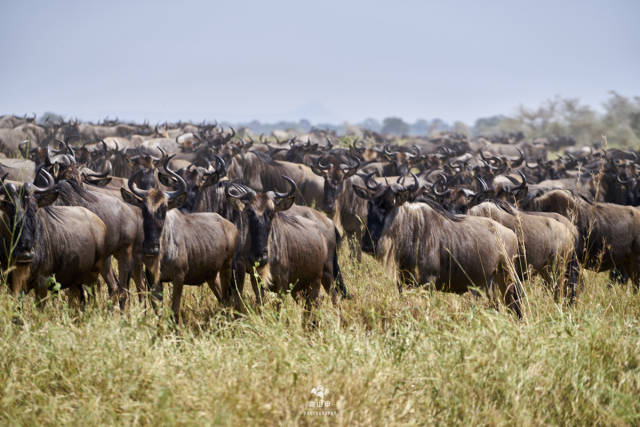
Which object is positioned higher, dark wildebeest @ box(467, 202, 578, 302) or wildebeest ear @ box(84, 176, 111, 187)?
wildebeest ear @ box(84, 176, 111, 187)

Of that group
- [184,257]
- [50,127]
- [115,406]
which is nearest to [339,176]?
[184,257]

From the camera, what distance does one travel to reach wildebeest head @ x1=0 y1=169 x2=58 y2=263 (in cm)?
453

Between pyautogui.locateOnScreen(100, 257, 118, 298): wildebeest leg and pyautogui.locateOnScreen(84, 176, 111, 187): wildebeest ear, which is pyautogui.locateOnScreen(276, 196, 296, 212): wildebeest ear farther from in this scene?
pyautogui.locateOnScreen(84, 176, 111, 187): wildebeest ear

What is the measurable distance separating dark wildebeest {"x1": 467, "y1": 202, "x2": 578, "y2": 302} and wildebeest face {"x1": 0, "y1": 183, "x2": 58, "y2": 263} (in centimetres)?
446

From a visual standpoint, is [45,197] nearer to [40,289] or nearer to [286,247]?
[40,289]

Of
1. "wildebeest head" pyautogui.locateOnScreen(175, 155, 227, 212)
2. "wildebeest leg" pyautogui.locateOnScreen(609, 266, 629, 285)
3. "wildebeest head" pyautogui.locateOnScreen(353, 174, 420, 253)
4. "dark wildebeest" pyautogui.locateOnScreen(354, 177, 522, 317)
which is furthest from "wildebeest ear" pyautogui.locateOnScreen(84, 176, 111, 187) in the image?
"wildebeest leg" pyautogui.locateOnScreen(609, 266, 629, 285)

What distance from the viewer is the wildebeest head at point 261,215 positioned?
5.26 m

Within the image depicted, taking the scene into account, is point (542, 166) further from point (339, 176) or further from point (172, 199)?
point (172, 199)

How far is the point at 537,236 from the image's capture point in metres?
6.52

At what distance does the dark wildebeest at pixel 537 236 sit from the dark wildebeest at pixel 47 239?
4.02m

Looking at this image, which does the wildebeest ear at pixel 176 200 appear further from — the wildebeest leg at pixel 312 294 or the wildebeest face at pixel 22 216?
the wildebeest leg at pixel 312 294

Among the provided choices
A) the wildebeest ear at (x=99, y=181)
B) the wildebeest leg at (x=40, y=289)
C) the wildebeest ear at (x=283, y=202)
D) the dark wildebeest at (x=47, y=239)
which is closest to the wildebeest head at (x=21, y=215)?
the dark wildebeest at (x=47, y=239)

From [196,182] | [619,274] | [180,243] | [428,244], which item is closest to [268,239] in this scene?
[180,243]

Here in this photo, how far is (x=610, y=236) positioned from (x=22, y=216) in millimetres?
6368
